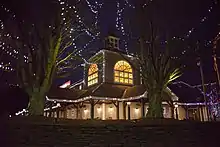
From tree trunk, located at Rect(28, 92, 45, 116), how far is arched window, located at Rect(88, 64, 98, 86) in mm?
14877

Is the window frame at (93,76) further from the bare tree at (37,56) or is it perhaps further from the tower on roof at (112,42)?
the bare tree at (37,56)

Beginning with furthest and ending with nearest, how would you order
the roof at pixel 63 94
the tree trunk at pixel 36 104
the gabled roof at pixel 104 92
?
1. the roof at pixel 63 94
2. the gabled roof at pixel 104 92
3. the tree trunk at pixel 36 104

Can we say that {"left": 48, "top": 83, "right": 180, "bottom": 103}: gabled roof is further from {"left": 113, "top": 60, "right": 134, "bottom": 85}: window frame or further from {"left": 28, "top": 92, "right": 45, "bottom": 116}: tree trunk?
{"left": 28, "top": 92, "right": 45, "bottom": 116}: tree trunk

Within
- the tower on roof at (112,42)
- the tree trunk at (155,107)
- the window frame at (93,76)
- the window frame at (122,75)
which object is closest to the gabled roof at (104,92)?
the window frame at (122,75)

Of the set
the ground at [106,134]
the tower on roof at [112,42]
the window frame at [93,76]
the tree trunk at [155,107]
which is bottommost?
the ground at [106,134]

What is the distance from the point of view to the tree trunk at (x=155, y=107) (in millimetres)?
10702

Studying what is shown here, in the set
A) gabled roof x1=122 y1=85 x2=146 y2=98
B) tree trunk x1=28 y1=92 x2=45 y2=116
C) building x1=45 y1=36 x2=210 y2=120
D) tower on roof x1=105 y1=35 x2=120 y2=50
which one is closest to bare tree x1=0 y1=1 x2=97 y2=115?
tree trunk x1=28 y1=92 x2=45 y2=116

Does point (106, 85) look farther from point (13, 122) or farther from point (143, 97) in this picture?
point (13, 122)

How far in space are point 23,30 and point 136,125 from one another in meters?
6.16

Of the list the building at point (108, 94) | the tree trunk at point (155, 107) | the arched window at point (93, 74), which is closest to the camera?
the tree trunk at point (155, 107)

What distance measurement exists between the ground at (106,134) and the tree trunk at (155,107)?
152 centimetres

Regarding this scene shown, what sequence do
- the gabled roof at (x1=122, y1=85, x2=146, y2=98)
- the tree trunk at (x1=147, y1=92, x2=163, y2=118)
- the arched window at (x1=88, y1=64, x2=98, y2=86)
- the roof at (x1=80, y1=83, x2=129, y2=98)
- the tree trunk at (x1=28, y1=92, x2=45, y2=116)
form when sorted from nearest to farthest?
the tree trunk at (x1=28, y1=92, x2=45, y2=116), the tree trunk at (x1=147, y1=92, x2=163, y2=118), the gabled roof at (x1=122, y1=85, x2=146, y2=98), the roof at (x1=80, y1=83, x2=129, y2=98), the arched window at (x1=88, y1=64, x2=98, y2=86)

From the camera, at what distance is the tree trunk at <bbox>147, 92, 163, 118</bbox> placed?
35.1 ft

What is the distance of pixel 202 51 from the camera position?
18.5 meters
